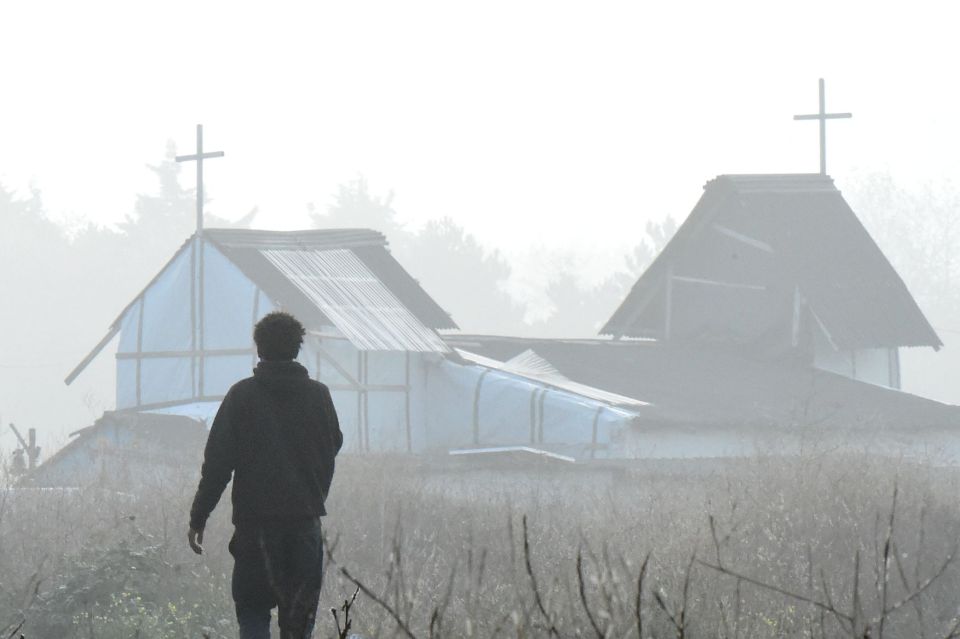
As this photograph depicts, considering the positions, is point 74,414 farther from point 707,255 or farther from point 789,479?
point 789,479

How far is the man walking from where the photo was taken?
6855 mm

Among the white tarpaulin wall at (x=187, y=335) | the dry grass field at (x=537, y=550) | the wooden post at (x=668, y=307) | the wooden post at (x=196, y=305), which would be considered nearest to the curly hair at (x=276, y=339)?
the dry grass field at (x=537, y=550)

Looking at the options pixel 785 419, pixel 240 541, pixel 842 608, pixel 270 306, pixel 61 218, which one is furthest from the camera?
pixel 61 218

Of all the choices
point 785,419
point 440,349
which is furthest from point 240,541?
Result: point 440,349

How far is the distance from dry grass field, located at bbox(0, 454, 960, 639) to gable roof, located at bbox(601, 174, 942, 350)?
1287 cm

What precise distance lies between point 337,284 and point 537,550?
57.7 ft

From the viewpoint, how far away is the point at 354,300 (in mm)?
30984

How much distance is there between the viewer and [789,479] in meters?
16.4

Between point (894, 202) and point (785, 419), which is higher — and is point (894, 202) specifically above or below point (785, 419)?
above

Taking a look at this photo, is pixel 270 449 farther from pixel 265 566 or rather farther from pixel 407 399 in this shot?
pixel 407 399

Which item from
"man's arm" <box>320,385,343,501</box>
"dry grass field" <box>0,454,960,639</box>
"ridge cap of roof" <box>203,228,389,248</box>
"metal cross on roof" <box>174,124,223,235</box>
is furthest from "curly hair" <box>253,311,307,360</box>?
"metal cross on roof" <box>174,124,223,235</box>

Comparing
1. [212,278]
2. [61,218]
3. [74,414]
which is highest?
[61,218]

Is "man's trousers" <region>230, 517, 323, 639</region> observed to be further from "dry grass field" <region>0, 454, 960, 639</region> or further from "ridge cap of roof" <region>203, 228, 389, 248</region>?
"ridge cap of roof" <region>203, 228, 389, 248</region>

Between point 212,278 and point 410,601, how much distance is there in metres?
26.9
